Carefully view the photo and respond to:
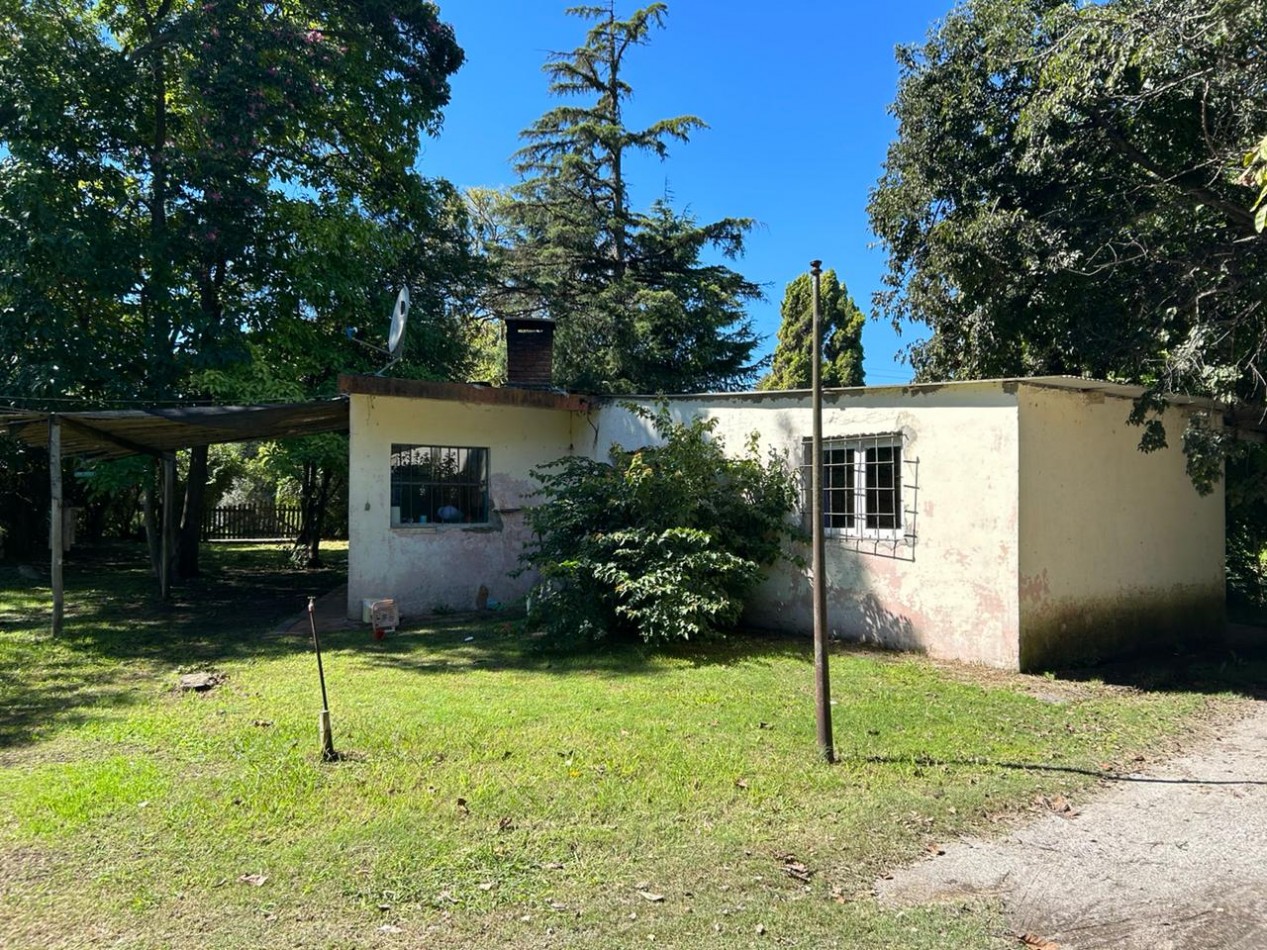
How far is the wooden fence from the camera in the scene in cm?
2600

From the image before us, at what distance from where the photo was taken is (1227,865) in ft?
12.1

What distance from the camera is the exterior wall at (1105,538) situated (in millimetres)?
7582

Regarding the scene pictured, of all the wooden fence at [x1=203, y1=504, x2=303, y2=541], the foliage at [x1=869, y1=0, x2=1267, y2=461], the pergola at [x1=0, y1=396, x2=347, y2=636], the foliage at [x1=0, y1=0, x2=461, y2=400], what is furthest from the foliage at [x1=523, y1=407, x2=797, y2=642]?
the wooden fence at [x1=203, y1=504, x2=303, y2=541]

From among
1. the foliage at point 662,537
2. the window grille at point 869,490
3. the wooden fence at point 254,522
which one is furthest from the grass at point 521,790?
the wooden fence at point 254,522

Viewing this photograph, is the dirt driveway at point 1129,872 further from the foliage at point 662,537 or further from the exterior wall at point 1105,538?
the foliage at point 662,537

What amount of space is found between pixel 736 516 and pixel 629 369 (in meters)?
11.3

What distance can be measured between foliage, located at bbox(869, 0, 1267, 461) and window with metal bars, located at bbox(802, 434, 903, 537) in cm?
202

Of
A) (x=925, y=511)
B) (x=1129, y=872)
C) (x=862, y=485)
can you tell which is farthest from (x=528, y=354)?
(x=1129, y=872)

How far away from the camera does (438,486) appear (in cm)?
1105

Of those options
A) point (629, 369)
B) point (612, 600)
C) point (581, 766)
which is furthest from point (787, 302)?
point (581, 766)

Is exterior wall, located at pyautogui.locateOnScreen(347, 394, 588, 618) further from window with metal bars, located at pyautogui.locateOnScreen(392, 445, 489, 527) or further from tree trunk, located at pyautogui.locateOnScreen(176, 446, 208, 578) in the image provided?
tree trunk, located at pyautogui.locateOnScreen(176, 446, 208, 578)

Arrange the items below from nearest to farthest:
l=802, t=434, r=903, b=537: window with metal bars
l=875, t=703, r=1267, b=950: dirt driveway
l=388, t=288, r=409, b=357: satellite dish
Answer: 1. l=875, t=703, r=1267, b=950: dirt driveway
2. l=802, t=434, r=903, b=537: window with metal bars
3. l=388, t=288, r=409, b=357: satellite dish

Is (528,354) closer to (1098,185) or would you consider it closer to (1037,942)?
(1098,185)

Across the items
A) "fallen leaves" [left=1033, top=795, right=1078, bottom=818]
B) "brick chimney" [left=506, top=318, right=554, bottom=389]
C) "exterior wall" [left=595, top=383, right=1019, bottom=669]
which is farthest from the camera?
"brick chimney" [left=506, top=318, right=554, bottom=389]
